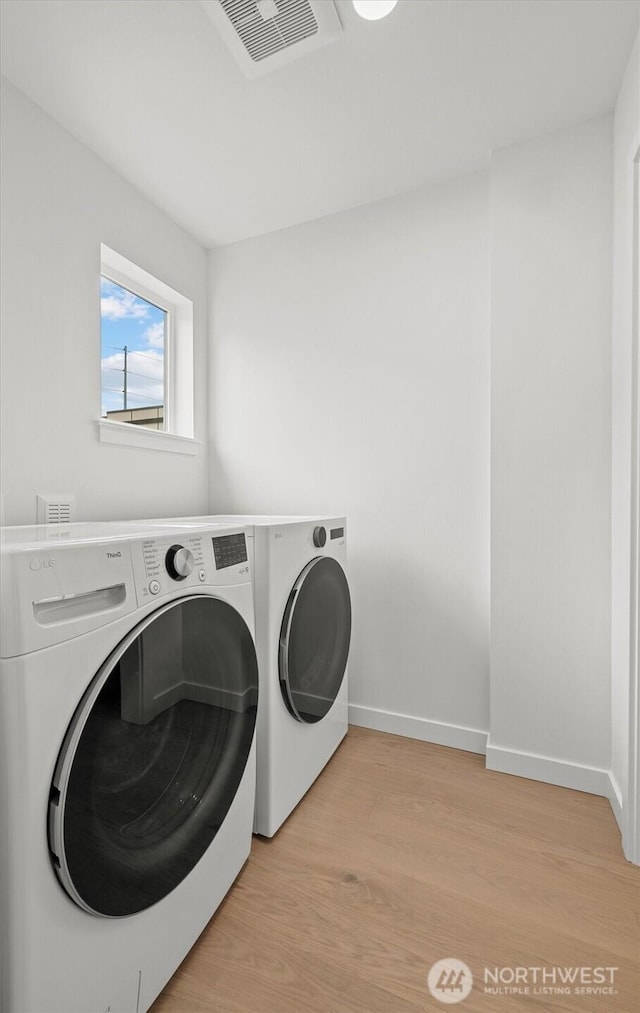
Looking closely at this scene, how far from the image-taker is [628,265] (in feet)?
4.47

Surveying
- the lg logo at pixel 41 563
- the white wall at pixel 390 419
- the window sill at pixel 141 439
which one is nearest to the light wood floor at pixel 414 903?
the white wall at pixel 390 419

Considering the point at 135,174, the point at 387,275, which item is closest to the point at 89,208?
the point at 135,174

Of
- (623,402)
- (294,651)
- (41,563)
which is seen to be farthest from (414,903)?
(623,402)

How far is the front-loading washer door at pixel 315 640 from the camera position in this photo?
1385 millimetres

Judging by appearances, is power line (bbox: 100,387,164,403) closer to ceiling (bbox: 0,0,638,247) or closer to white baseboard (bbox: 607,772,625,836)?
ceiling (bbox: 0,0,638,247)

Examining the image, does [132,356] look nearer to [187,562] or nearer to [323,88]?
[323,88]

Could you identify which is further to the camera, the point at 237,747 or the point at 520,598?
the point at 520,598

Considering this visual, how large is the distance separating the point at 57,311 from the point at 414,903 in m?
2.03

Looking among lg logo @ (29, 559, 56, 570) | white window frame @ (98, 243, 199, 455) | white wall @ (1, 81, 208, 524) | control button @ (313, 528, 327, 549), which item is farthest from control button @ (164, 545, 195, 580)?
white window frame @ (98, 243, 199, 455)

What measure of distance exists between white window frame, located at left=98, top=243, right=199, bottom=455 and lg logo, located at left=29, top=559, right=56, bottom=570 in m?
1.34

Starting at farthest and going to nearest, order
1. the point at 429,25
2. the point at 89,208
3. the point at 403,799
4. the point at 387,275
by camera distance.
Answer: the point at 387,275 → the point at 89,208 → the point at 403,799 → the point at 429,25

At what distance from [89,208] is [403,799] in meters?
2.34

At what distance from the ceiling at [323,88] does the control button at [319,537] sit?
4.57 ft

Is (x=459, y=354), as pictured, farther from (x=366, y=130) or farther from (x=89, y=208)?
Answer: (x=89, y=208)
